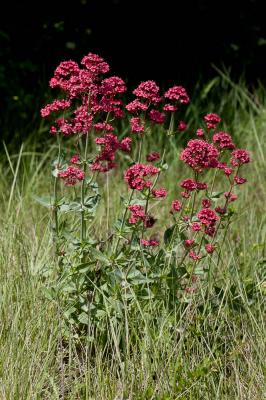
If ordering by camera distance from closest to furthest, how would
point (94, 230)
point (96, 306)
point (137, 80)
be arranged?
1. point (96, 306)
2. point (94, 230)
3. point (137, 80)

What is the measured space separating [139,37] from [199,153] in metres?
3.68

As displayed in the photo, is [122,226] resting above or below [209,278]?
above

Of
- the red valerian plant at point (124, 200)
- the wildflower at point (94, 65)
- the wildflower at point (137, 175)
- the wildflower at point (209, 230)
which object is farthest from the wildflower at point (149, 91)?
the wildflower at point (209, 230)

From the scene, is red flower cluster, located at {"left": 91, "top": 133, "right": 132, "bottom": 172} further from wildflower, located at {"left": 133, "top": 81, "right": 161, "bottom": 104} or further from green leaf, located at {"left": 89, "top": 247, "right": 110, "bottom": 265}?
green leaf, located at {"left": 89, "top": 247, "right": 110, "bottom": 265}

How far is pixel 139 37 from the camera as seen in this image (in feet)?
20.3

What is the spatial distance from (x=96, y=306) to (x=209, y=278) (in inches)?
17.0

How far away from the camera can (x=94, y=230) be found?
3553mm

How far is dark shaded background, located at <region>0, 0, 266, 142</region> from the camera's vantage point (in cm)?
564

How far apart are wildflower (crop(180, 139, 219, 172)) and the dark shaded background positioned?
2913 millimetres

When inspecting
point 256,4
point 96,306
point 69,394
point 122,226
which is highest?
point 256,4

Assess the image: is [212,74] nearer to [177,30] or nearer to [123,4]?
[177,30]

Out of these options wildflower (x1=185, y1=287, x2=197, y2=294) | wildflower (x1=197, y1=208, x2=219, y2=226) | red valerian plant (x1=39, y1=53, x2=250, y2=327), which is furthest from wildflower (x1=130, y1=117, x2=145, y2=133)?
wildflower (x1=185, y1=287, x2=197, y2=294)

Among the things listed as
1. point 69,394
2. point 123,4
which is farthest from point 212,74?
point 69,394

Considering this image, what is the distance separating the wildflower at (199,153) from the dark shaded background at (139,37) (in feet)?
9.56
